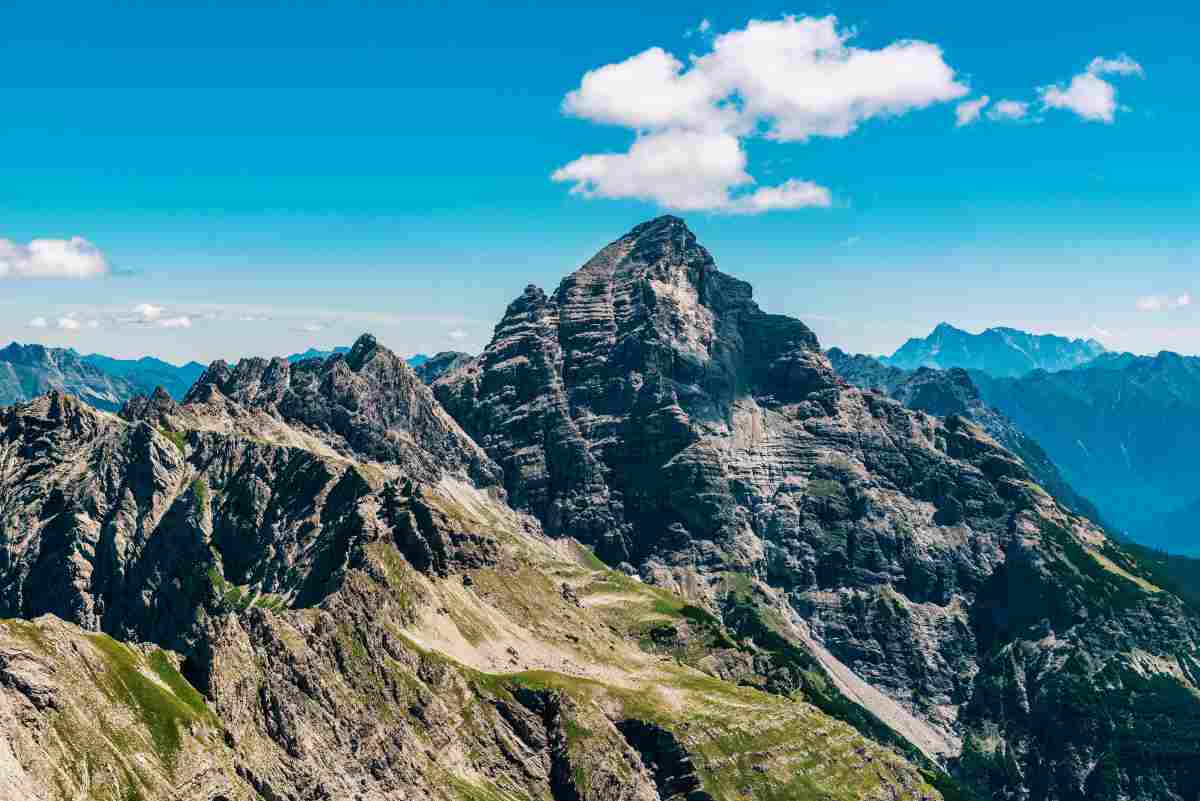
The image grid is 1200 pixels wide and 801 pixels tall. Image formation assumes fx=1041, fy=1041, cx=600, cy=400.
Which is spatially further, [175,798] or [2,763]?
[175,798]

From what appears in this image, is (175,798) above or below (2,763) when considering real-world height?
below

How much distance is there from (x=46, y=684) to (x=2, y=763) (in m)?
21.1

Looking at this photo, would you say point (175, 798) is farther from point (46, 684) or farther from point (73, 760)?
point (46, 684)

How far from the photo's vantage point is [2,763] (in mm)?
175125

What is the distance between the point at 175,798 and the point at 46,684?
32.1 meters

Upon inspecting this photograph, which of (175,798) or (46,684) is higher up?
(46,684)

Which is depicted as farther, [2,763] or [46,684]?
[46,684]

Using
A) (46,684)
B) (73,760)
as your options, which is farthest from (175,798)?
(46,684)

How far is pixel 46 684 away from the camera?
638ft

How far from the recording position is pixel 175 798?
19588cm

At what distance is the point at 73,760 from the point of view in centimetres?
18800

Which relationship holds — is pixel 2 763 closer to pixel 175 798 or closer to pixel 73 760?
pixel 73 760

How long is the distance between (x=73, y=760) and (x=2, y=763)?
1452 cm

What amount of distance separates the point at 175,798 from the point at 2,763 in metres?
32.4
